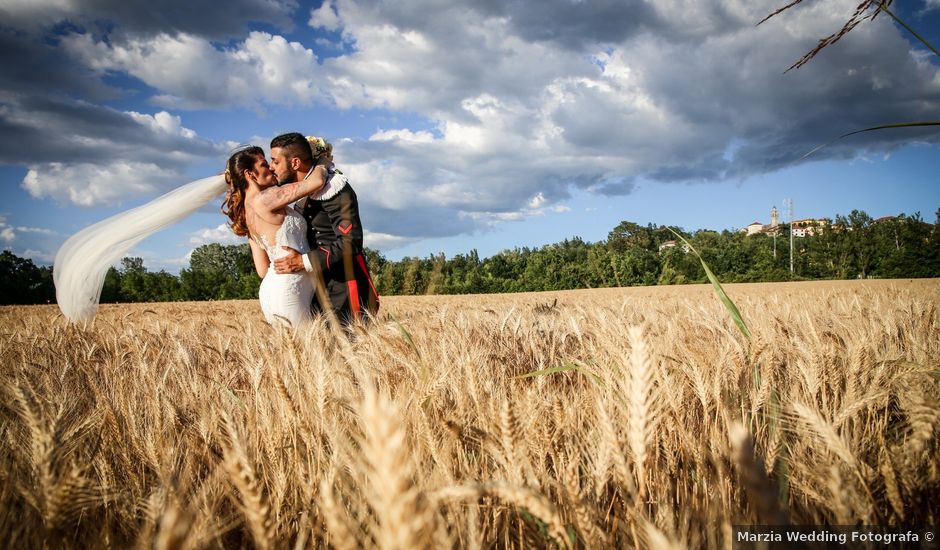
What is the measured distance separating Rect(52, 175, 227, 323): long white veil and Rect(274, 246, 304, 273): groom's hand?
3.82 ft

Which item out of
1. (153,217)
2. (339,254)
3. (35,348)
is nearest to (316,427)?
(339,254)

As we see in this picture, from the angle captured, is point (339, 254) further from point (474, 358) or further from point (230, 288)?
point (230, 288)

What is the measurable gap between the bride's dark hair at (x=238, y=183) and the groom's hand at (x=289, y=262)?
0.63m

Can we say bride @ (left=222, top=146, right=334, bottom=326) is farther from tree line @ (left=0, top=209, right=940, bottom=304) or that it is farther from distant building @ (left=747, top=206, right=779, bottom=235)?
distant building @ (left=747, top=206, right=779, bottom=235)

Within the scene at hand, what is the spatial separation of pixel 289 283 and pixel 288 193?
72cm

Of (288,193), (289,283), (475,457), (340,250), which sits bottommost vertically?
(475,457)

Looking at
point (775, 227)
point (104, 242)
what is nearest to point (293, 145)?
point (104, 242)

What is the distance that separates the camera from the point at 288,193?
131 inches

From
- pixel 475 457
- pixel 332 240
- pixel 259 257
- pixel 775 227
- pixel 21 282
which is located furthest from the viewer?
pixel 775 227

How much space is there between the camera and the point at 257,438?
1.18 meters

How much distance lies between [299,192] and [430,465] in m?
2.83

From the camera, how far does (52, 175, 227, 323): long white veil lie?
11.4 ft

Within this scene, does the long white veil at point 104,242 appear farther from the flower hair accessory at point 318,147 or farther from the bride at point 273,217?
the flower hair accessory at point 318,147

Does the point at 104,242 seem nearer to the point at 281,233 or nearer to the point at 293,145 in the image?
the point at 281,233
